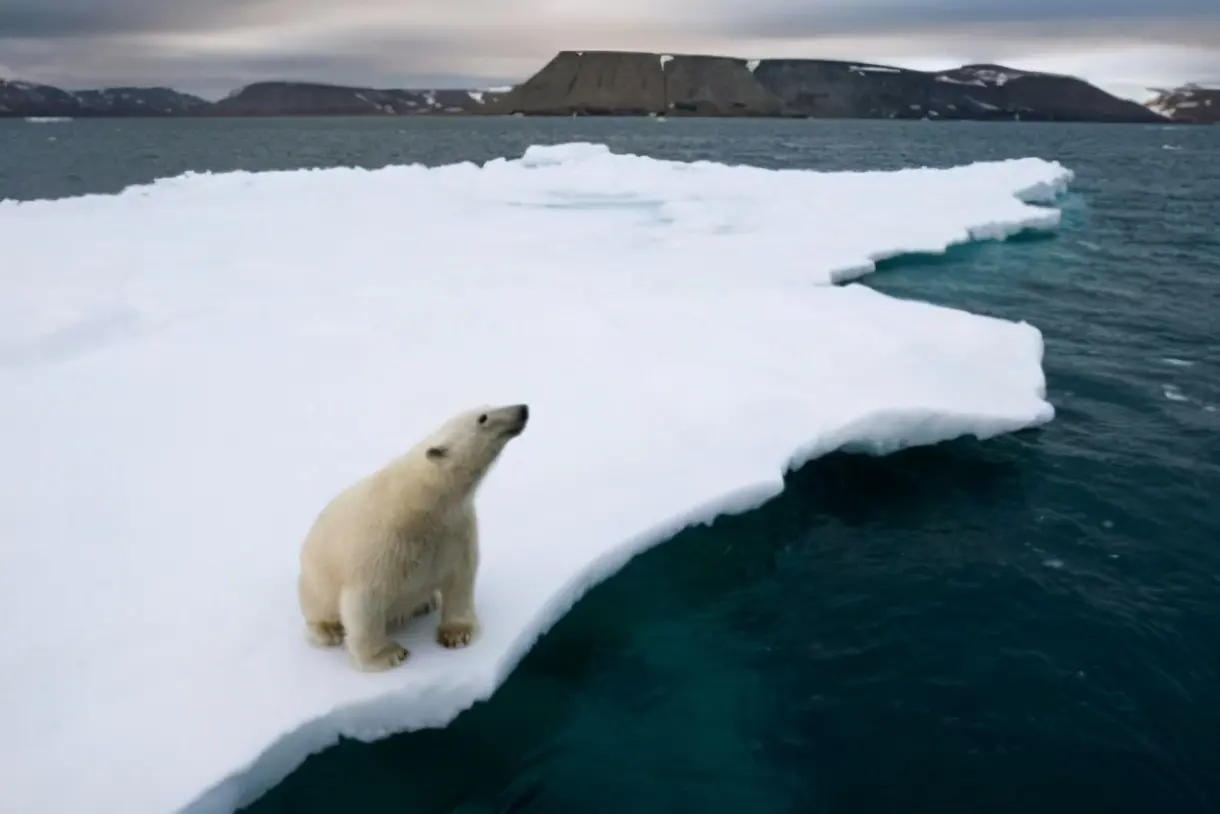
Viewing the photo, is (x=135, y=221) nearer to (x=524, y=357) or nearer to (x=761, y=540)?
(x=524, y=357)

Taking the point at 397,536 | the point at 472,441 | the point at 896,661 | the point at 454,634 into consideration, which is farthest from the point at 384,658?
the point at 896,661

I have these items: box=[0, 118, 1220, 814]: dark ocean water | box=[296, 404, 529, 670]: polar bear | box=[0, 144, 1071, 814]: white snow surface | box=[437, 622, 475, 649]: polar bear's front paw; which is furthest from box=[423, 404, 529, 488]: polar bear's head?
box=[0, 118, 1220, 814]: dark ocean water

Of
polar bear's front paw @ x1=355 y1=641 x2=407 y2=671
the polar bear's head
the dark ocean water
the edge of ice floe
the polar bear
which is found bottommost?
the dark ocean water

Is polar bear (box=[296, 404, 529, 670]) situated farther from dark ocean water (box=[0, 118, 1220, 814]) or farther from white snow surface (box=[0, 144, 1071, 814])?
dark ocean water (box=[0, 118, 1220, 814])

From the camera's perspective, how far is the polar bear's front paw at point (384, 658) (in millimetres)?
3939

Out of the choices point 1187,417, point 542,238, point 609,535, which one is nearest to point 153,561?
point 609,535

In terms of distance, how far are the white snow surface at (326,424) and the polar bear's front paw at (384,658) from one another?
44 millimetres

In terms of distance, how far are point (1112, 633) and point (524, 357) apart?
5244 millimetres

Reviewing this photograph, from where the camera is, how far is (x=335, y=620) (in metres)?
4.08

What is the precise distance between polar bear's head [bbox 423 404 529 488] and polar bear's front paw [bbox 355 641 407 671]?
85cm

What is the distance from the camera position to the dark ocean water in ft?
14.0

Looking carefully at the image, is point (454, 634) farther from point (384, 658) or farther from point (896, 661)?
point (896, 661)

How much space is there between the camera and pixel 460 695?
400 cm

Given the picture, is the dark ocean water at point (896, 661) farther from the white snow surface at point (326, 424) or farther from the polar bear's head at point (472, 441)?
the polar bear's head at point (472, 441)
